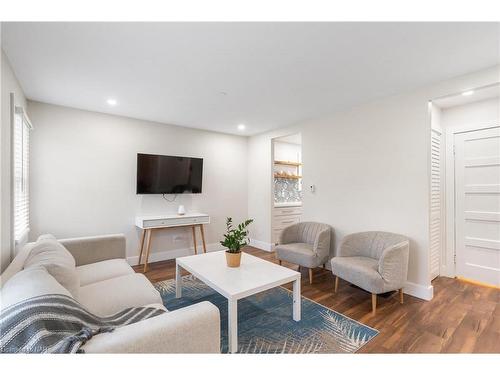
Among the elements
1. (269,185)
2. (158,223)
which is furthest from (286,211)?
(158,223)

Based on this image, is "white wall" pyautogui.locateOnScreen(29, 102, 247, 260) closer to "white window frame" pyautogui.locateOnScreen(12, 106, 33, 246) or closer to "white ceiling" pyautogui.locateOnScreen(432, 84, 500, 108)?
"white window frame" pyautogui.locateOnScreen(12, 106, 33, 246)

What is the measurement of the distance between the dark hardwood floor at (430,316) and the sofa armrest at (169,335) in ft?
4.37

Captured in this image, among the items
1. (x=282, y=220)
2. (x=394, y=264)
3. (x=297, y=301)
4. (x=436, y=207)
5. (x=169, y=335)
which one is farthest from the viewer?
(x=282, y=220)

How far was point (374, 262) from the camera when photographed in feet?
8.72

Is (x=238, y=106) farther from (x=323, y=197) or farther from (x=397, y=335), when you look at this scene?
(x=397, y=335)

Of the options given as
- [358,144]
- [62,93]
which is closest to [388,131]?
[358,144]

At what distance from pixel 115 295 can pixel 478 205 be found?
408 centimetres

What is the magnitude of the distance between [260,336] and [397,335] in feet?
3.74

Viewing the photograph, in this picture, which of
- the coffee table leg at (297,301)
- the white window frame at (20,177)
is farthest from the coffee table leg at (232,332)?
the white window frame at (20,177)

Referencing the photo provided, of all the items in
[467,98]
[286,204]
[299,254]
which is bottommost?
[299,254]

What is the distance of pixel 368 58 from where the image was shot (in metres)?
2.01

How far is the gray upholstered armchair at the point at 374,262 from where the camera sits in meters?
2.32

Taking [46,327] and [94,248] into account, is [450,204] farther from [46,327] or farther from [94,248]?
[94,248]

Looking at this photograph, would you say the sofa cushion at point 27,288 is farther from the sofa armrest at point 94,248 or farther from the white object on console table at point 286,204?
the white object on console table at point 286,204
